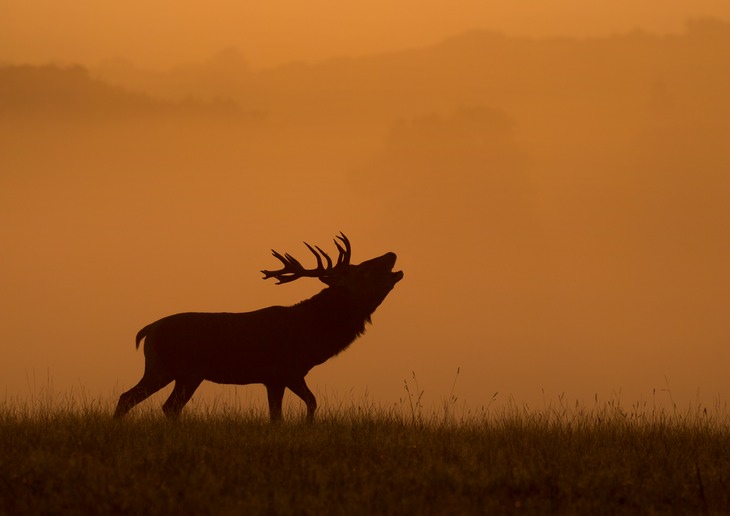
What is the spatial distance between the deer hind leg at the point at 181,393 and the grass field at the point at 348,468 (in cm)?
108

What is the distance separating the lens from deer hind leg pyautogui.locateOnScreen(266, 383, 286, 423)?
49.6 feet

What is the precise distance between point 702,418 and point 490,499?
5.79m

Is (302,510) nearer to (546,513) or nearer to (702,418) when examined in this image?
(546,513)

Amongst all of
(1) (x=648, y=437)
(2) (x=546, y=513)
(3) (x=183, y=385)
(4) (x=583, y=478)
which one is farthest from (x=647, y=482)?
(3) (x=183, y=385)

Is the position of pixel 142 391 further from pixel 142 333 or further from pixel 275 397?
pixel 275 397

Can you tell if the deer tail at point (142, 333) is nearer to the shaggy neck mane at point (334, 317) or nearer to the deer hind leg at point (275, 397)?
the deer hind leg at point (275, 397)

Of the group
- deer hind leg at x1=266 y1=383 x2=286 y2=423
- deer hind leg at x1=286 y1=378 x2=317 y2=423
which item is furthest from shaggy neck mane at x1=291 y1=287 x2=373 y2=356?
deer hind leg at x1=266 y1=383 x2=286 y2=423

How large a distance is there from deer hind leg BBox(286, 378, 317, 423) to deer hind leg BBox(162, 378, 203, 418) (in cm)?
129

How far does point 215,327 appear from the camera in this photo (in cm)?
1555

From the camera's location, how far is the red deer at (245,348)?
607 inches

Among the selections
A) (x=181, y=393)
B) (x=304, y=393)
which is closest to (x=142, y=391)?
(x=181, y=393)

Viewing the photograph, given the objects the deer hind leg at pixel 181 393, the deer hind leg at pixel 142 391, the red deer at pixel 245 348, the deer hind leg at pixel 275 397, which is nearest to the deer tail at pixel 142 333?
the red deer at pixel 245 348

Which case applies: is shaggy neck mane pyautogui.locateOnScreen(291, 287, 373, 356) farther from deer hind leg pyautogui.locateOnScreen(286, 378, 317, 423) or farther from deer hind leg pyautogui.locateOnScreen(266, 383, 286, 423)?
deer hind leg pyautogui.locateOnScreen(266, 383, 286, 423)

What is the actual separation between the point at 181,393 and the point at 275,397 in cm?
131
